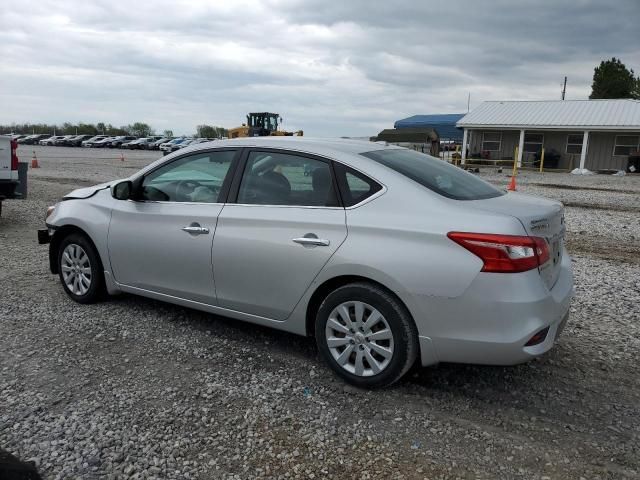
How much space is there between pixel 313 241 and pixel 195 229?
3.62ft

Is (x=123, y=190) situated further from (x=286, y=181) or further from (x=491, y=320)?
(x=491, y=320)

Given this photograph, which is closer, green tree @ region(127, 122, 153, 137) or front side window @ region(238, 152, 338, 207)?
front side window @ region(238, 152, 338, 207)

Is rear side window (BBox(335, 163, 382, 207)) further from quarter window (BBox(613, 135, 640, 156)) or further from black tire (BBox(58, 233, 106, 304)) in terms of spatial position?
quarter window (BBox(613, 135, 640, 156))

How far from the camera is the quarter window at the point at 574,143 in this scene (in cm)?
3081

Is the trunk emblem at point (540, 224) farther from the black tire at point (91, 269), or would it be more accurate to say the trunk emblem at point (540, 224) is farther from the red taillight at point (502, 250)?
the black tire at point (91, 269)

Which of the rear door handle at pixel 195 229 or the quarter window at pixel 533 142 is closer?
the rear door handle at pixel 195 229

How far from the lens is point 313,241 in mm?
3730

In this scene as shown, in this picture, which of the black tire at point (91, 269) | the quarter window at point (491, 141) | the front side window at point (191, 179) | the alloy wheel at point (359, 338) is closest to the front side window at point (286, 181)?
the front side window at point (191, 179)

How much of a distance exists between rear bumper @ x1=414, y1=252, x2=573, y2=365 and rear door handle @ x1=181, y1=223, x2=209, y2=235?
182 centimetres

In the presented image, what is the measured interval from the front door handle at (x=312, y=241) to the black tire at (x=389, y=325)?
1.04ft

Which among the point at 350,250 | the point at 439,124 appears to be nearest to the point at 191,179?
the point at 350,250

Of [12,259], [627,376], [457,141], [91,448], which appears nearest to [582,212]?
[627,376]

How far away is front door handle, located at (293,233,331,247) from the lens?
369cm

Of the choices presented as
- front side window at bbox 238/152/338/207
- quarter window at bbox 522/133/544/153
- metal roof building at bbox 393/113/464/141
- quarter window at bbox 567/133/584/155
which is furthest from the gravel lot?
metal roof building at bbox 393/113/464/141
